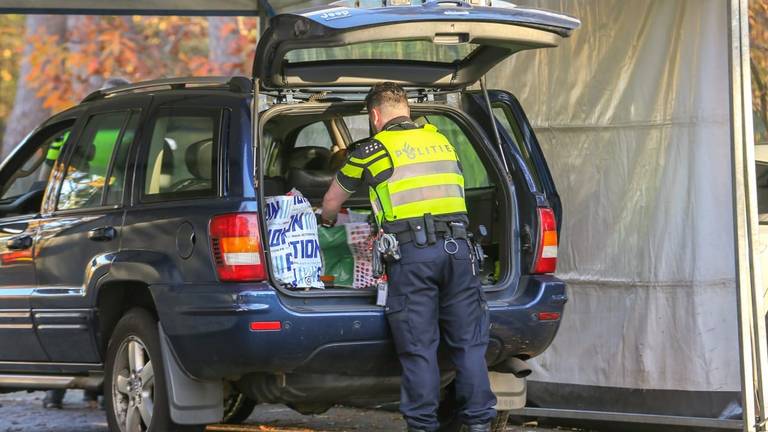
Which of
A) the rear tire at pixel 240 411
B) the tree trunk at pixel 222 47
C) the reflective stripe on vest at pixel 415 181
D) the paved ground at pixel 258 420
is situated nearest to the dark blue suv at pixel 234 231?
the reflective stripe on vest at pixel 415 181

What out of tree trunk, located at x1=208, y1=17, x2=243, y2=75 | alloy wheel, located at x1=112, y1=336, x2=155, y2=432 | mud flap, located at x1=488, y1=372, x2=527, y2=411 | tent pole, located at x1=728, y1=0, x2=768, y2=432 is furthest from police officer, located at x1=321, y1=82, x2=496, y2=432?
tree trunk, located at x1=208, y1=17, x2=243, y2=75

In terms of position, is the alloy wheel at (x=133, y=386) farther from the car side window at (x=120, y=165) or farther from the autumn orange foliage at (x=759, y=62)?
the autumn orange foliage at (x=759, y=62)

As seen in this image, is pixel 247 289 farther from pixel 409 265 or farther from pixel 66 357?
pixel 66 357

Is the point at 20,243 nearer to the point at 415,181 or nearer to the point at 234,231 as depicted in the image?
the point at 234,231

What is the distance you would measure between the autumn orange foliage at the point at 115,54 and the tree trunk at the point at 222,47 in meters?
0.03

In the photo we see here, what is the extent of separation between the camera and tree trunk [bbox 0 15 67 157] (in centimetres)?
2374

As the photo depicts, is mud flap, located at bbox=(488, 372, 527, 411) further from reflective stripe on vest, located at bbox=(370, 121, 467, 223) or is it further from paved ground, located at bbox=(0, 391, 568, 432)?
paved ground, located at bbox=(0, 391, 568, 432)

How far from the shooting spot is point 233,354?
19.8 feet

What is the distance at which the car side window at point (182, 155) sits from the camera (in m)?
6.41

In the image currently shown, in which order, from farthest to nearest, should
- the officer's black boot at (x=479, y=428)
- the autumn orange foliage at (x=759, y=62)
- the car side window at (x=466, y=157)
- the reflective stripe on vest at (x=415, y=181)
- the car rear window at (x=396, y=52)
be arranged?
the car rear window at (x=396, y=52)
the car side window at (x=466, y=157)
the autumn orange foliage at (x=759, y=62)
the officer's black boot at (x=479, y=428)
the reflective stripe on vest at (x=415, y=181)

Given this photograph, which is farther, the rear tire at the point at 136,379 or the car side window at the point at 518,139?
the car side window at the point at 518,139

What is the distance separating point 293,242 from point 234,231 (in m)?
0.41

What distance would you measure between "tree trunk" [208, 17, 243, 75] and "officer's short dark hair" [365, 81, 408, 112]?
16.2 metres

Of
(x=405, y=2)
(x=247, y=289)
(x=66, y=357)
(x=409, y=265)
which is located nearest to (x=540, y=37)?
(x=405, y=2)
